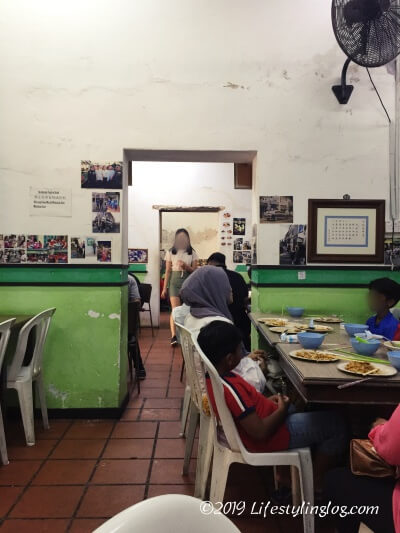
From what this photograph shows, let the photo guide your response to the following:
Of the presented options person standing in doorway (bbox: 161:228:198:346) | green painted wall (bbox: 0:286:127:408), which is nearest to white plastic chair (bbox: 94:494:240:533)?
green painted wall (bbox: 0:286:127:408)

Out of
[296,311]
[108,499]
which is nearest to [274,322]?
[296,311]

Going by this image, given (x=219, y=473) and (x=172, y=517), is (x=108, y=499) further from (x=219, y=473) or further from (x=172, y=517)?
(x=172, y=517)

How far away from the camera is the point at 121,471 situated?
2412 millimetres

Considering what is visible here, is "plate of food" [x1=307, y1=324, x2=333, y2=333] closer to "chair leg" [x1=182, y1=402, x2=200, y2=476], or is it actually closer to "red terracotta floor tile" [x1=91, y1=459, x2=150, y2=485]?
"chair leg" [x1=182, y1=402, x2=200, y2=476]

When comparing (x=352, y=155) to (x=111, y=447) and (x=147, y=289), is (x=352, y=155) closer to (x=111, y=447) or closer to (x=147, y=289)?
(x=111, y=447)

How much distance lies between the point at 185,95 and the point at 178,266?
2780mm

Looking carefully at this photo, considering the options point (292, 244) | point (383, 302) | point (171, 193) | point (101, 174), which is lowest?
point (383, 302)

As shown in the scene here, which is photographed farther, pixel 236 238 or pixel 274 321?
pixel 236 238

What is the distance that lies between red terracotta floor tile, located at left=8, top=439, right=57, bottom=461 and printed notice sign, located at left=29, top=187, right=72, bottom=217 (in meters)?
1.69

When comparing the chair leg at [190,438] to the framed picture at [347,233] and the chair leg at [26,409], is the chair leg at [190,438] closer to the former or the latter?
the chair leg at [26,409]

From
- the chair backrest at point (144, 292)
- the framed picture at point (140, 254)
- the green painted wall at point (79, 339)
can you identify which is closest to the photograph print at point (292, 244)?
the green painted wall at point (79, 339)

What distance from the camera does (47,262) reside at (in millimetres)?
3279

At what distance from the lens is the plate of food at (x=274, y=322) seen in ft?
8.98

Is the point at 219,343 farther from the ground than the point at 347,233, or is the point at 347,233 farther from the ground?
the point at 347,233
